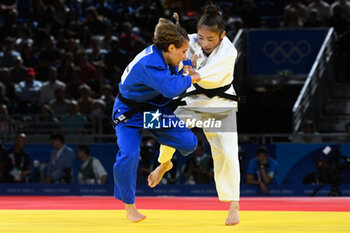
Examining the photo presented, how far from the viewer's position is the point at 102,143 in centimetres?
1027

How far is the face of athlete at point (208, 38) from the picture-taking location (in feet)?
16.8

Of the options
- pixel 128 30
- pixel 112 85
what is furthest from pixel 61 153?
pixel 128 30

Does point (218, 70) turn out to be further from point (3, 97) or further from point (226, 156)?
point (3, 97)

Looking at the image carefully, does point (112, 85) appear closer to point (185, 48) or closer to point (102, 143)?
point (102, 143)

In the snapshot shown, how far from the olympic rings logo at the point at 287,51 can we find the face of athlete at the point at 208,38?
7.35 meters

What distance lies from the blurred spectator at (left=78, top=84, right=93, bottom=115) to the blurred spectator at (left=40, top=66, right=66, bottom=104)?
687 millimetres

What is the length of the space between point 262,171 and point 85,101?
3462 mm

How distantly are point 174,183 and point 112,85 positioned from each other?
310cm

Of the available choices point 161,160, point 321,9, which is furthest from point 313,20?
point 161,160

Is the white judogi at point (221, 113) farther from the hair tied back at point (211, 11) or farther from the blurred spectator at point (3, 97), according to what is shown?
the blurred spectator at point (3, 97)

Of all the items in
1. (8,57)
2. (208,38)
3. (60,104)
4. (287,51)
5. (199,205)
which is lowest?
(199,205)

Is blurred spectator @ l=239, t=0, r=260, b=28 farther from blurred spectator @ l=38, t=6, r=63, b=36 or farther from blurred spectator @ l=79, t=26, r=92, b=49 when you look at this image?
blurred spectator @ l=38, t=6, r=63, b=36

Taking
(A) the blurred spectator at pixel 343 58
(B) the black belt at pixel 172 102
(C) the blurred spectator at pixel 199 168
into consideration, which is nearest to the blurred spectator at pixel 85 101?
(C) the blurred spectator at pixel 199 168

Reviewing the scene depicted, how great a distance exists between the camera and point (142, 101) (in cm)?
489
